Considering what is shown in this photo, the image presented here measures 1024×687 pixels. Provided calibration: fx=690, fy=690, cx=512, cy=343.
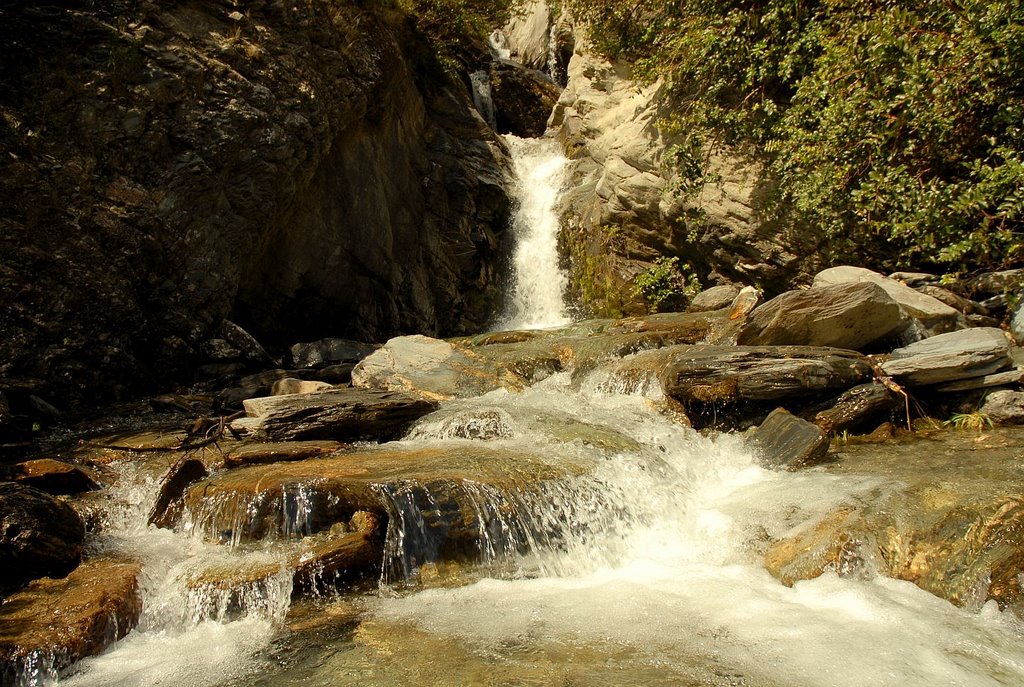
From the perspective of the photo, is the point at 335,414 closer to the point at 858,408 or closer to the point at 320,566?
the point at 320,566

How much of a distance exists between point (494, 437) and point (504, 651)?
10.7 feet

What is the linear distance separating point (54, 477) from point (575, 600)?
412cm

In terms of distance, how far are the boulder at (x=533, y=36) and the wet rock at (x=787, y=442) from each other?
16982 millimetres

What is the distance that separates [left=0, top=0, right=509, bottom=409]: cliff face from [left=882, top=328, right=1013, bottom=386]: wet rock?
26.3 feet

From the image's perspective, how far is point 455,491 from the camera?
5.03m

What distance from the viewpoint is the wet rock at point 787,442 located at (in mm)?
6020

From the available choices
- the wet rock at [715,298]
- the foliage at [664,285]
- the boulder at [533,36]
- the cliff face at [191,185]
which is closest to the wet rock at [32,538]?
the cliff face at [191,185]

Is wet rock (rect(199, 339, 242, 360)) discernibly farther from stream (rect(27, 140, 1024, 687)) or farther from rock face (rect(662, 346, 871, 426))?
rock face (rect(662, 346, 871, 426))

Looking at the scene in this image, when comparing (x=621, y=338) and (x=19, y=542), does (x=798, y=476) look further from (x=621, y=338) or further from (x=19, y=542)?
(x=19, y=542)

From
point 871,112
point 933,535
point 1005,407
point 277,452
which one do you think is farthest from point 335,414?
point 871,112

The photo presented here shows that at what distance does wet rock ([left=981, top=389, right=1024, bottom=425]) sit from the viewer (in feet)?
20.4

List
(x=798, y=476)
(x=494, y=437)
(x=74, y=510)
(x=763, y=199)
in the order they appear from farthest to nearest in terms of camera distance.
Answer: (x=763, y=199) → (x=494, y=437) → (x=798, y=476) → (x=74, y=510)

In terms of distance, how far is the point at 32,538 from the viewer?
4168 millimetres

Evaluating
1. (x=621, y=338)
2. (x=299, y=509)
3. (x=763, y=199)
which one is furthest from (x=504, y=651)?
(x=763, y=199)
